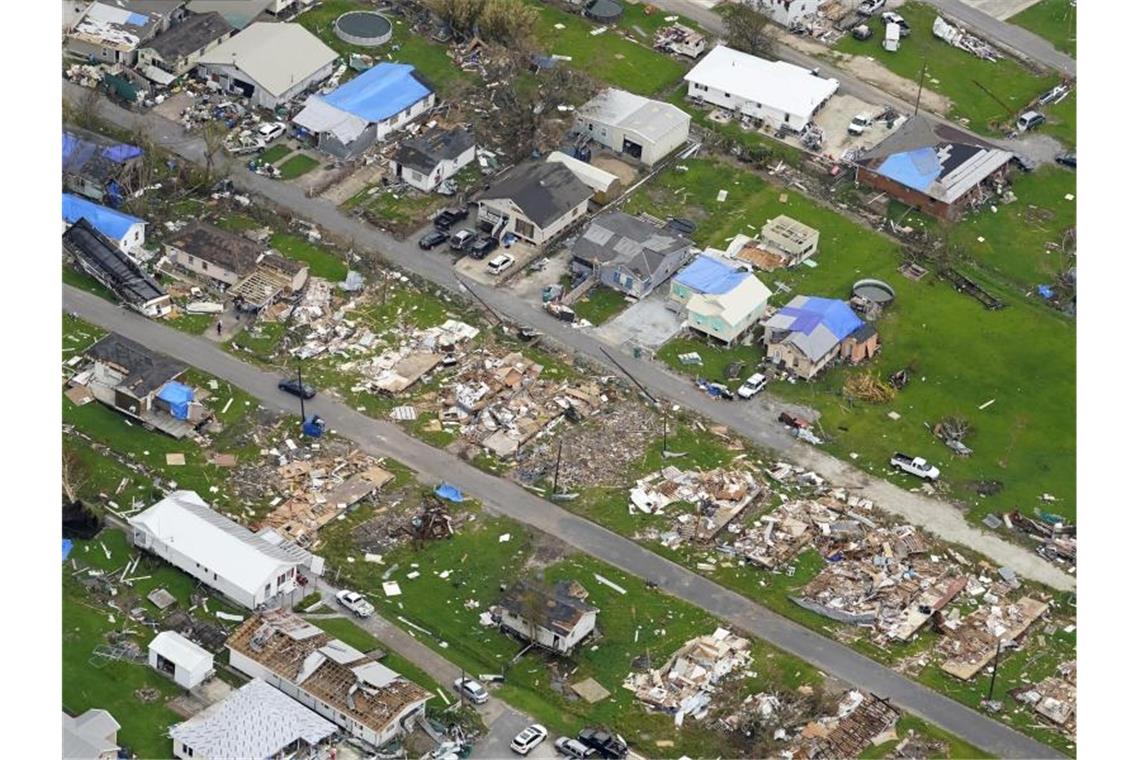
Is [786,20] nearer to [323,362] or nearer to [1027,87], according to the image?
[1027,87]

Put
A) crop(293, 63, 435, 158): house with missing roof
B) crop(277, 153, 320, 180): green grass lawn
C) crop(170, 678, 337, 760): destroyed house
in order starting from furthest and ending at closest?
crop(293, 63, 435, 158): house with missing roof, crop(277, 153, 320, 180): green grass lawn, crop(170, 678, 337, 760): destroyed house

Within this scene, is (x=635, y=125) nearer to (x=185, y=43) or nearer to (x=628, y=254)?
(x=628, y=254)

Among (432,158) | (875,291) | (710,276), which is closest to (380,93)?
(432,158)

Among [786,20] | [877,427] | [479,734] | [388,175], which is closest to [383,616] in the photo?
[479,734]

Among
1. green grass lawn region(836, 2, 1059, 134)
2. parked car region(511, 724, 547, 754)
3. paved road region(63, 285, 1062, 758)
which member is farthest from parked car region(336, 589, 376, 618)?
green grass lawn region(836, 2, 1059, 134)

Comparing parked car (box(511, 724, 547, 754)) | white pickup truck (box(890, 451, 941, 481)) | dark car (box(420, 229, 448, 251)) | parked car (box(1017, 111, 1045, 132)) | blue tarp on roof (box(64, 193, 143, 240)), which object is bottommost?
parked car (box(1017, 111, 1045, 132))

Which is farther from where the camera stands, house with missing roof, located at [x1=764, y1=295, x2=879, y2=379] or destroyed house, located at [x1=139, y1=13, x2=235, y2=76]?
destroyed house, located at [x1=139, y1=13, x2=235, y2=76]

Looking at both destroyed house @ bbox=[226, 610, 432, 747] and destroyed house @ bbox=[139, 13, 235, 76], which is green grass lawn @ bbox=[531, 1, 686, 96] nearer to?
destroyed house @ bbox=[139, 13, 235, 76]
